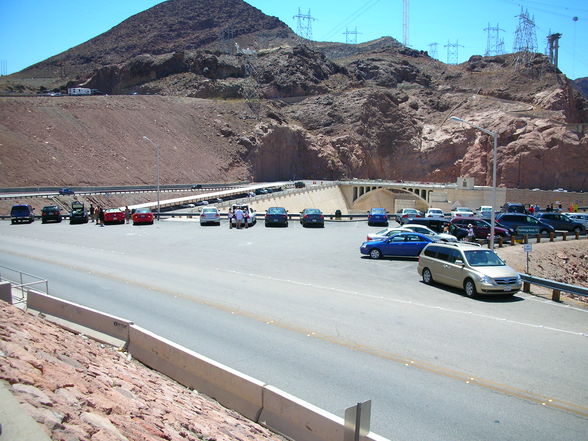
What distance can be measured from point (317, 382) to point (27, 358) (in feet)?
14.1

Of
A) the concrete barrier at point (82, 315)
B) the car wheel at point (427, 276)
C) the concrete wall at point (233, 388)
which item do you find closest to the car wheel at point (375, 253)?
the car wheel at point (427, 276)

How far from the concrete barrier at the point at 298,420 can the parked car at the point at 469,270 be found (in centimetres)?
1035

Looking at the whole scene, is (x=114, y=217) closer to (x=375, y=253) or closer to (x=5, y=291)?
(x=375, y=253)

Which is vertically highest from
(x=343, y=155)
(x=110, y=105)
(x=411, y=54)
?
(x=411, y=54)

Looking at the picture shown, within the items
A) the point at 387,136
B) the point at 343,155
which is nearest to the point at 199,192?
the point at 343,155

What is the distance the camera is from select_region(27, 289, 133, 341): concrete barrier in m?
9.34

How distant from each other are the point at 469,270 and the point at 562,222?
75.5 feet

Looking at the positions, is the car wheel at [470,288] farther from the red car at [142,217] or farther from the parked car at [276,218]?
the red car at [142,217]

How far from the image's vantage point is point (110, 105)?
271 feet

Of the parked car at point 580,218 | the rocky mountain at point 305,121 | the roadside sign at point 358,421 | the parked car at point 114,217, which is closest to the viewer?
the roadside sign at point 358,421

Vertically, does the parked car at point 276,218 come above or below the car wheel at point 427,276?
above

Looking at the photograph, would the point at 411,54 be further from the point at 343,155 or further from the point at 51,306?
the point at 51,306

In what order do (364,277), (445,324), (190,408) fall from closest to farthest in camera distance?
(190,408) < (445,324) < (364,277)

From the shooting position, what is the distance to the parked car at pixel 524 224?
31.2 meters
